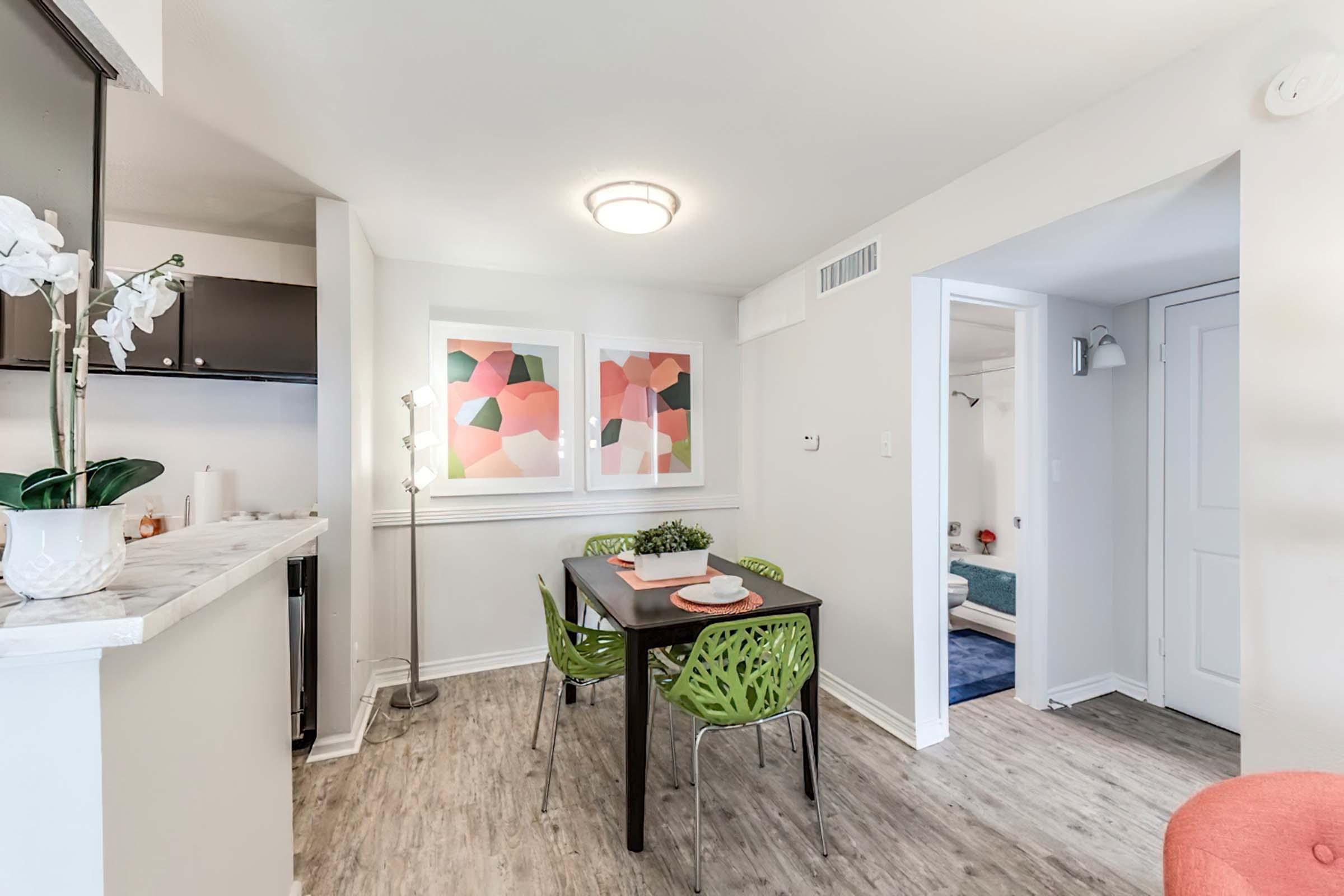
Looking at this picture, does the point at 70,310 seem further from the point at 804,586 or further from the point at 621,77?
the point at 804,586

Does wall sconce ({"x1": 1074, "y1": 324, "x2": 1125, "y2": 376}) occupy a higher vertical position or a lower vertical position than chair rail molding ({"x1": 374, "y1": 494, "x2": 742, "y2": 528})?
higher

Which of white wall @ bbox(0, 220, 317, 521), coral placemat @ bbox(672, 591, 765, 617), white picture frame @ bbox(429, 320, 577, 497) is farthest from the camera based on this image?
white picture frame @ bbox(429, 320, 577, 497)

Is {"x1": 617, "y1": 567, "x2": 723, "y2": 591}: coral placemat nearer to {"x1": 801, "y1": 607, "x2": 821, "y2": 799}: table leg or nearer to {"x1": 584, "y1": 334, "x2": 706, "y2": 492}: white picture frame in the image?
{"x1": 801, "y1": 607, "x2": 821, "y2": 799}: table leg

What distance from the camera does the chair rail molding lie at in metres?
3.31

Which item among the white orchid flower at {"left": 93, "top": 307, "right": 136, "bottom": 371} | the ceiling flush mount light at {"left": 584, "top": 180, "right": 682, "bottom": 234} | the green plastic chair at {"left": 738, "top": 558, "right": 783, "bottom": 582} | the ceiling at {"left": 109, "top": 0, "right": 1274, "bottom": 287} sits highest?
the ceiling at {"left": 109, "top": 0, "right": 1274, "bottom": 287}

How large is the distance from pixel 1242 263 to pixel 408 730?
3.55 meters

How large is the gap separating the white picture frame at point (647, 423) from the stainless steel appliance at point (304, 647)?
166 cm

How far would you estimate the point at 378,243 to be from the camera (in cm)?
305

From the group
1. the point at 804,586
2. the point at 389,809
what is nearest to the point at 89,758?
the point at 389,809

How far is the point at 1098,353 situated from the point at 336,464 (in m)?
3.82

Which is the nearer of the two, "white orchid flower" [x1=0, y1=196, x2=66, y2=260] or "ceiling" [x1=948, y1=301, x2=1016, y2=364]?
"white orchid flower" [x1=0, y1=196, x2=66, y2=260]

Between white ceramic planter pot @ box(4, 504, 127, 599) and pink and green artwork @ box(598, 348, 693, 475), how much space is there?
116 inches

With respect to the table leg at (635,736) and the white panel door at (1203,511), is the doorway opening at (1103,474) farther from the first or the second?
the table leg at (635,736)

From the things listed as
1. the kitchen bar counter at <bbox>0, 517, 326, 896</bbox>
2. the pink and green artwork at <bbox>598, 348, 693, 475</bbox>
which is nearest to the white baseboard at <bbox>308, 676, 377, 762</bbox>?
the kitchen bar counter at <bbox>0, 517, 326, 896</bbox>
